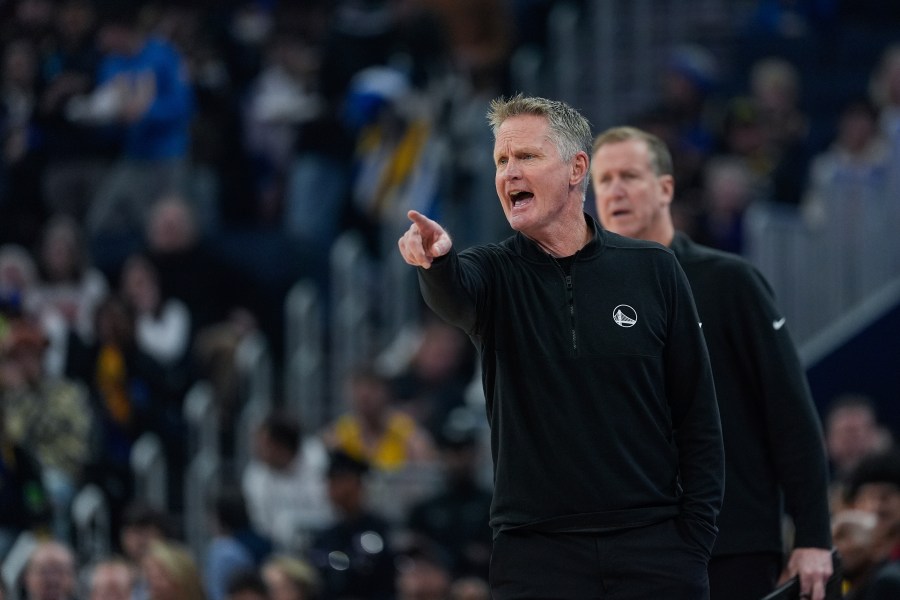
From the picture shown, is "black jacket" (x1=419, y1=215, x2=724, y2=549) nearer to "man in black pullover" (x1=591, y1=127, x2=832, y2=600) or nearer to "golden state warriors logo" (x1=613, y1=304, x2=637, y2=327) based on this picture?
"golden state warriors logo" (x1=613, y1=304, x2=637, y2=327)

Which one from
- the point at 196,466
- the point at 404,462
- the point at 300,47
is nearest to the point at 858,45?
the point at 300,47

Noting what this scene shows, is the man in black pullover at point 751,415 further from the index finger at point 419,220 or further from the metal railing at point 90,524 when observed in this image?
the metal railing at point 90,524

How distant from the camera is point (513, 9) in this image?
13.8 meters

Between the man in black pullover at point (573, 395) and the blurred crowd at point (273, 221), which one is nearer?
the man in black pullover at point (573, 395)

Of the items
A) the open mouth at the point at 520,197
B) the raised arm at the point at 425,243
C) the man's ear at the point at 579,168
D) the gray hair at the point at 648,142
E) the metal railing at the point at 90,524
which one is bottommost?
the metal railing at the point at 90,524

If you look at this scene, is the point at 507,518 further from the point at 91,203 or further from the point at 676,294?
the point at 91,203

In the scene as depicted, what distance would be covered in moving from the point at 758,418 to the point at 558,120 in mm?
1359

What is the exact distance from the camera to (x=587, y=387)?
13.0 ft

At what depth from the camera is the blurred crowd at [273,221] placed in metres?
9.36

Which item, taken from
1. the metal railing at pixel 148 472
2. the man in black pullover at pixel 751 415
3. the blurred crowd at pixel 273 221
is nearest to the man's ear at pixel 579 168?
the man in black pullover at pixel 751 415

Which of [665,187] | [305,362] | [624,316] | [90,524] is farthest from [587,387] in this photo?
[305,362]

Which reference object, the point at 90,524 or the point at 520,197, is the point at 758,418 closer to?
the point at 520,197

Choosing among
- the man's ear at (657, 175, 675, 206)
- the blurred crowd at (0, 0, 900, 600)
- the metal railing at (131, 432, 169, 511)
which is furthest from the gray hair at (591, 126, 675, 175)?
the metal railing at (131, 432, 169, 511)

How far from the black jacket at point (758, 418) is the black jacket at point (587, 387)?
786 mm
